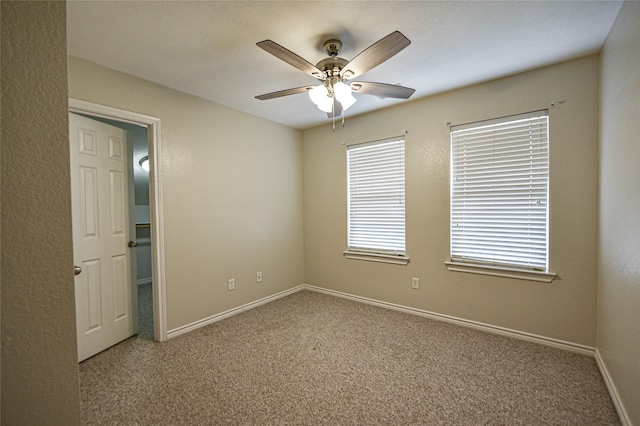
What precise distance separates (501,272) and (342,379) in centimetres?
182

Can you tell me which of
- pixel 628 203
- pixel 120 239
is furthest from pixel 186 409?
pixel 628 203

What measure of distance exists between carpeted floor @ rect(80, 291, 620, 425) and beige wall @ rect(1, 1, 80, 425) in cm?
136

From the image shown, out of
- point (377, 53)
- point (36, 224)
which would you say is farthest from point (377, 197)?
point (36, 224)

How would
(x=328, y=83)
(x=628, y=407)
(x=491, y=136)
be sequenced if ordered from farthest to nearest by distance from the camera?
1. (x=491, y=136)
2. (x=328, y=83)
3. (x=628, y=407)

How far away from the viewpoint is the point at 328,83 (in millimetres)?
2094

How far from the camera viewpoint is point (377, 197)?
11.8 ft

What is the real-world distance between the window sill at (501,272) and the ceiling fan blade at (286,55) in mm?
2314

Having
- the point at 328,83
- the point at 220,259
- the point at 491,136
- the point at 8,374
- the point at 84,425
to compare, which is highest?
the point at 328,83

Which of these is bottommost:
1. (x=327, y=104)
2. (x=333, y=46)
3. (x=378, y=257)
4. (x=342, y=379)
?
(x=342, y=379)

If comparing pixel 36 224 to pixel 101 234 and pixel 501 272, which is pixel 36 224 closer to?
pixel 101 234

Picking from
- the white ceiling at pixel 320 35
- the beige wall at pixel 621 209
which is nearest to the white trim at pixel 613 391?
the beige wall at pixel 621 209

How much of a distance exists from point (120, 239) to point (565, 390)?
377 centimetres

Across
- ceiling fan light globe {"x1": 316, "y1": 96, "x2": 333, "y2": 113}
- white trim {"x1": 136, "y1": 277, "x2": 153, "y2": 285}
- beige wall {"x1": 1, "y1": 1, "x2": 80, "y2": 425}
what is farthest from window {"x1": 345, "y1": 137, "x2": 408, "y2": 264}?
white trim {"x1": 136, "y1": 277, "x2": 153, "y2": 285}

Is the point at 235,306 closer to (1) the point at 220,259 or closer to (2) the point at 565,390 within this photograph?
(1) the point at 220,259
